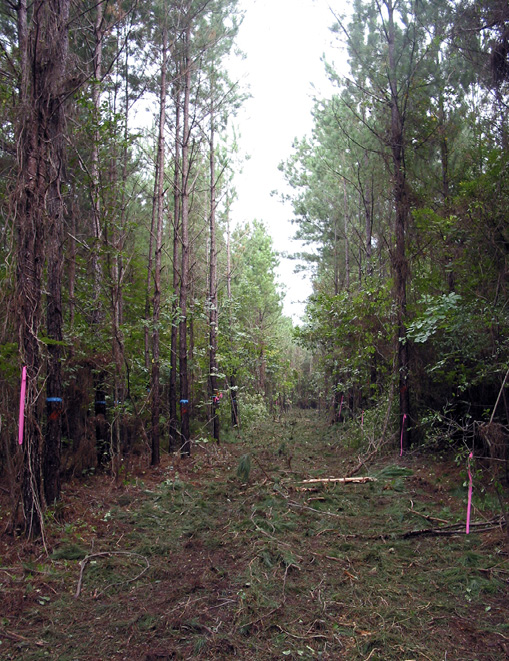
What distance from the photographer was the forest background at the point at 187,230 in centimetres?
560

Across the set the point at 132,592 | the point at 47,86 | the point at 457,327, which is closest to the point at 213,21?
the point at 47,86

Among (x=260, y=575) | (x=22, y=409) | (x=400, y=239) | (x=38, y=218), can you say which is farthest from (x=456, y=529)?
(x=400, y=239)

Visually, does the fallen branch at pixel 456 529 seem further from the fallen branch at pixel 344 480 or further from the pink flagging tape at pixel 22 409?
the pink flagging tape at pixel 22 409

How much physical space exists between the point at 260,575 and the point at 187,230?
8.32m

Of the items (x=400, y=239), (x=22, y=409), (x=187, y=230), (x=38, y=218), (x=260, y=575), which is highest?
(x=187, y=230)

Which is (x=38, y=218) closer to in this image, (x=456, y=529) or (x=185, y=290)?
(x=185, y=290)

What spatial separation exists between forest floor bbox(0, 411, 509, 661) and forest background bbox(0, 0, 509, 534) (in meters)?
0.83

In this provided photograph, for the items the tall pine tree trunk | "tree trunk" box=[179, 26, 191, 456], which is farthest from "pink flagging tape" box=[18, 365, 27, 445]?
"tree trunk" box=[179, 26, 191, 456]

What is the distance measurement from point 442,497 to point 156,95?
10.1 metres

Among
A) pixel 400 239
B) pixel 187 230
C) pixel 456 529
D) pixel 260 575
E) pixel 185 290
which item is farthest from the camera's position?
pixel 187 230

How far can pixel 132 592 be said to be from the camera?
4.22 m

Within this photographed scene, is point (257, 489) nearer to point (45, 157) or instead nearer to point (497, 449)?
point (497, 449)

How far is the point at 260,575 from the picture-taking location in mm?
4496

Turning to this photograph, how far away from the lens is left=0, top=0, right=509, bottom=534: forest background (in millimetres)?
5598
